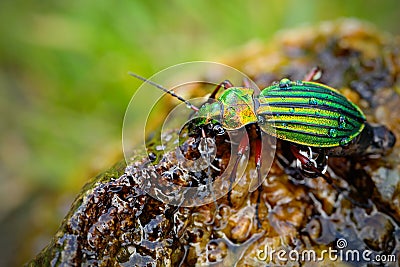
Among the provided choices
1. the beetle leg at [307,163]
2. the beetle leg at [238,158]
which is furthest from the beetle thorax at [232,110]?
the beetle leg at [307,163]

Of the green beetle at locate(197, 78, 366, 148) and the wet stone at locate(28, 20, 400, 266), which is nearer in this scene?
the wet stone at locate(28, 20, 400, 266)

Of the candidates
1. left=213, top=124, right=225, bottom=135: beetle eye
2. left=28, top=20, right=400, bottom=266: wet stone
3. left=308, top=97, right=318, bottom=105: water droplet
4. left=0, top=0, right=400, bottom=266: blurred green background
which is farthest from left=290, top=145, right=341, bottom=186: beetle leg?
left=0, top=0, right=400, bottom=266: blurred green background

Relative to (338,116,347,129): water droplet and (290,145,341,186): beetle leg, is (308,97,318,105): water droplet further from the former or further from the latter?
(290,145,341,186): beetle leg

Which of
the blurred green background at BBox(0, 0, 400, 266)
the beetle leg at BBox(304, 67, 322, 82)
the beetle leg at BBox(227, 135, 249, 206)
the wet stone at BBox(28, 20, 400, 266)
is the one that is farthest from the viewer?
the blurred green background at BBox(0, 0, 400, 266)

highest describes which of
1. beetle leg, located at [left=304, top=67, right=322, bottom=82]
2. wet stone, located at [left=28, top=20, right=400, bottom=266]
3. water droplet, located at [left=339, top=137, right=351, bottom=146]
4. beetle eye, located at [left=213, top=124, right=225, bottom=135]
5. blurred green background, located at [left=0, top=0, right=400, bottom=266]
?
blurred green background, located at [left=0, top=0, right=400, bottom=266]

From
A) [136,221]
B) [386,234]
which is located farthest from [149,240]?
[386,234]

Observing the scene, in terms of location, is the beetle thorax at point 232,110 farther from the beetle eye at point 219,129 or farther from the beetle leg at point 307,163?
the beetle leg at point 307,163

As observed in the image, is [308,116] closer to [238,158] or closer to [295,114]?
[295,114]
